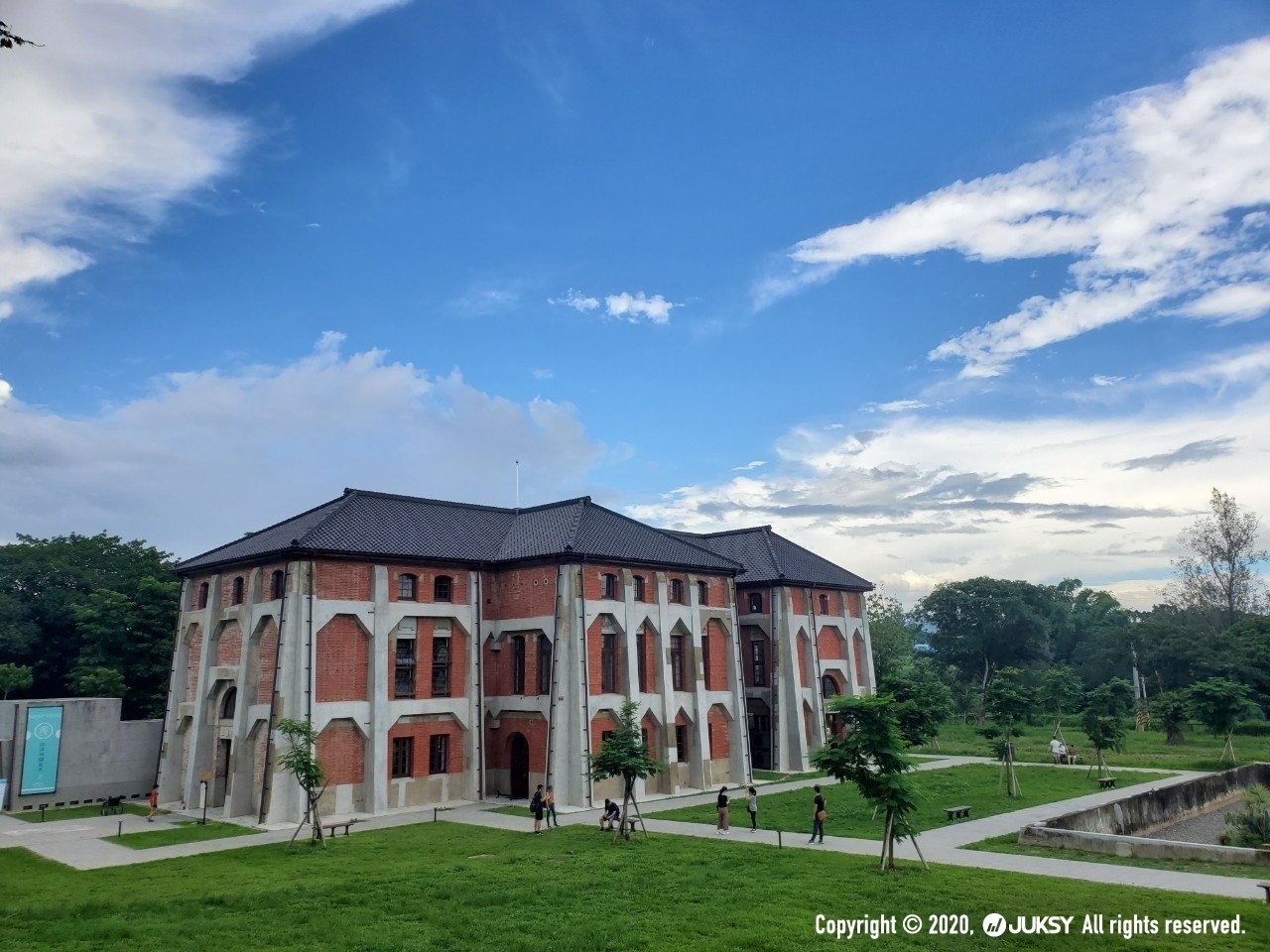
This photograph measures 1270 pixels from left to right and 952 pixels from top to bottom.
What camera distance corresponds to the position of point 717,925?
17125 millimetres

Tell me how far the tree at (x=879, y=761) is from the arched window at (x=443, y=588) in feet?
74.4

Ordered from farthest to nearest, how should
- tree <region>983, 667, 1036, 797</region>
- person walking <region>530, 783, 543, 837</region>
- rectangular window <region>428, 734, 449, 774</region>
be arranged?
1. rectangular window <region>428, 734, 449, 774</region>
2. tree <region>983, 667, 1036, 797</region>
3. person walking <region>530, 783, 543, 837</region>

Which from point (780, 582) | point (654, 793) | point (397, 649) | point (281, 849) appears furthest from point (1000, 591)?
point (281, 849)

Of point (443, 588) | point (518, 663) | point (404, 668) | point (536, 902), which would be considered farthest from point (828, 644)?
point (536, 902)

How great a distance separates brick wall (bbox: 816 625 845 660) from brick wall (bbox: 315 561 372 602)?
30.1 meters

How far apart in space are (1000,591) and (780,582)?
184ft

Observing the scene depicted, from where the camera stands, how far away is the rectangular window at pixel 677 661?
144 ft

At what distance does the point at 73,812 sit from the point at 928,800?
38778 mm

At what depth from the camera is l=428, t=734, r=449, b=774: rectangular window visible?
38.5 m

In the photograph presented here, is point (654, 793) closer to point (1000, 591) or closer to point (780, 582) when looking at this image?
point (780, 582)

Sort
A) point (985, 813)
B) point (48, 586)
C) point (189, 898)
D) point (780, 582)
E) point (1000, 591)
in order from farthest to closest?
point (1000, 591) < point (48, 586) < point (780, 582) < point (985, 813) < point (189, 898)

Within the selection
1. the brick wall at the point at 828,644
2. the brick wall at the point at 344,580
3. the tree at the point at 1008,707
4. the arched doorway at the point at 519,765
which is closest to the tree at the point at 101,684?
the brick wall at the point at 344,580

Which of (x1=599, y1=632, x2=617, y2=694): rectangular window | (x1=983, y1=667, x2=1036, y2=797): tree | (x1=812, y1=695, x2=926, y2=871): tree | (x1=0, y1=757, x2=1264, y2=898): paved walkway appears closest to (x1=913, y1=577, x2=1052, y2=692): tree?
(x1=0, y1=757, x2=1264, y2=898): paved walkway

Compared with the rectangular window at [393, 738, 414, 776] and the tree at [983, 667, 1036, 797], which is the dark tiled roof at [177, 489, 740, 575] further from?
the tree at [983, 667, 1036, 797]
